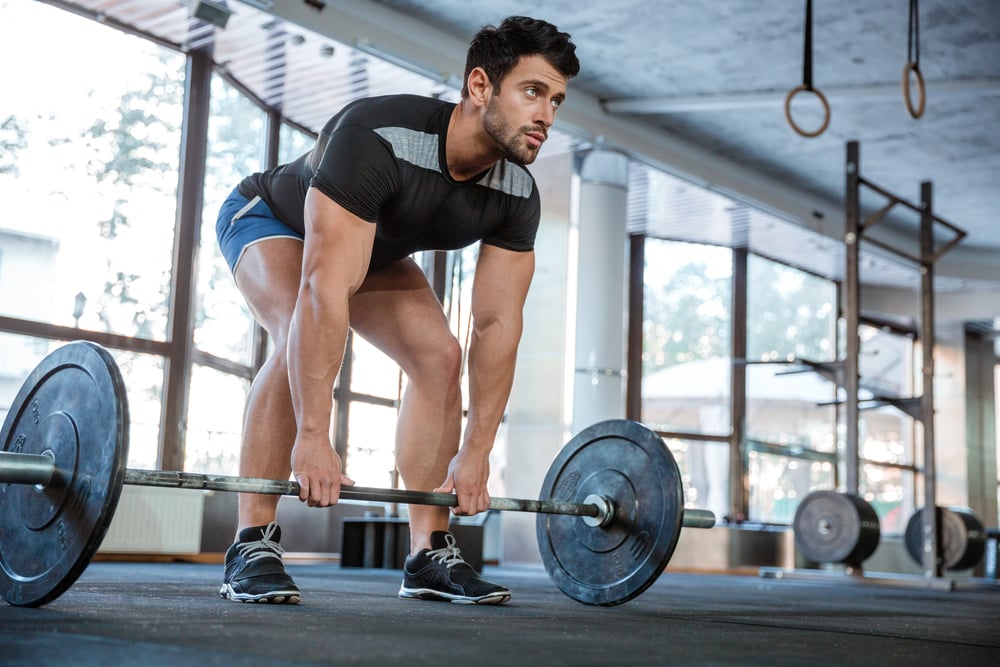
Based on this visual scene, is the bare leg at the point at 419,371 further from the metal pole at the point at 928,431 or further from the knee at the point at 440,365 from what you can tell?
the metal pole at the point at 928,431

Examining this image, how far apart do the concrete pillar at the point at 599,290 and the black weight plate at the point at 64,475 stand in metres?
5.03

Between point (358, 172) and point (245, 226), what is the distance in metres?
0.39

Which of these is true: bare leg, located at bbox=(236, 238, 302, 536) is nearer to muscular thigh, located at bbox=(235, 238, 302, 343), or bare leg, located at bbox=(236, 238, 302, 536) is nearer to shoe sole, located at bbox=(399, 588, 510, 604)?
muscular thigh, located at bbox=(235, 238, 302, 343)

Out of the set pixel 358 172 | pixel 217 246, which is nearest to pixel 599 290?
pixel 217 246

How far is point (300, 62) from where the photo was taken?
556 centimetres

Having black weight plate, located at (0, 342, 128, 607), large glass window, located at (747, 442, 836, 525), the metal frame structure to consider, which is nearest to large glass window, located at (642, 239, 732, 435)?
large glass window, located at (747, 442, 836, 525)

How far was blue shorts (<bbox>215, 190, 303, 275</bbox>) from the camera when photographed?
2.10m

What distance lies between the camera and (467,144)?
1953 mm

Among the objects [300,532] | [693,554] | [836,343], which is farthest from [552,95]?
[836,343]

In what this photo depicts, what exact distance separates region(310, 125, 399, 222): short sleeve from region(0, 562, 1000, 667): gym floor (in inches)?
26.4

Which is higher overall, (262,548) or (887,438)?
(887,438)

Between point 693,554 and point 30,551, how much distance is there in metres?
6.88

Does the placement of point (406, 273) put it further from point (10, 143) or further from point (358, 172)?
point (10, 143)

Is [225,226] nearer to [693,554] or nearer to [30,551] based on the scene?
[30,551]
